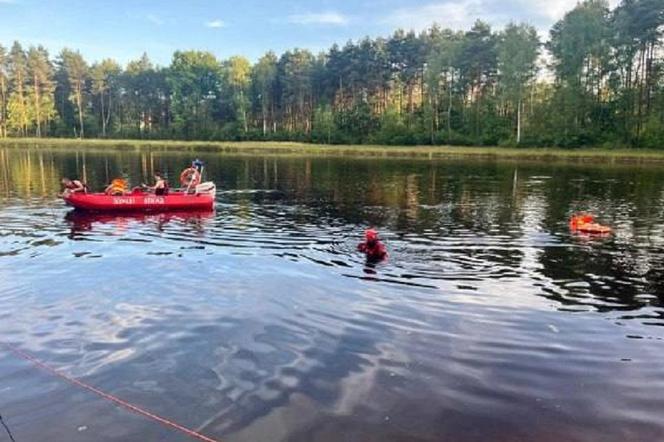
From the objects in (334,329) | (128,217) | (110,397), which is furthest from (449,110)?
(110,397)

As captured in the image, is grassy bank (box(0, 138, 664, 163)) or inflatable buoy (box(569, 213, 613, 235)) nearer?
inflatable buoy (box(569, 213, 613, 235))

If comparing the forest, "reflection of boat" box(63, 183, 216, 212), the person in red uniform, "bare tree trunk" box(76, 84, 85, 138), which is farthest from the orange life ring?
"bare tree trunk" box(76, 84, 85, 138)

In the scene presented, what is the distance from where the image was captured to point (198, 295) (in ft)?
45.5

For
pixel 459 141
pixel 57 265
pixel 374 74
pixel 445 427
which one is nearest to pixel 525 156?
pixel 459 141

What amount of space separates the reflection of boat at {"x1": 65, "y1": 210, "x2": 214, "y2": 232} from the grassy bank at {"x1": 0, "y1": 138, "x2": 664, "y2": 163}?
51.4 meters

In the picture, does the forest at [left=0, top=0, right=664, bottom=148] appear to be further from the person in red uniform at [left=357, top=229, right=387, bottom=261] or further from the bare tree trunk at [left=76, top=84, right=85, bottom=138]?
the person in red uniform at [left=357, top=229, right=387, bottom=261]

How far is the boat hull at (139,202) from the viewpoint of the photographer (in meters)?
26.9

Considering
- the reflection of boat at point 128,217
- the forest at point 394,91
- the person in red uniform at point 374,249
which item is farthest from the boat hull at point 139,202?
the forest at point 394,91

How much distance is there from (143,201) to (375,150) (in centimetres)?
5723

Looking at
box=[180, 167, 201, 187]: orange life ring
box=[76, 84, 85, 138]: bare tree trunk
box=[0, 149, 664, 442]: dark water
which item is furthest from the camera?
box=[76, 84, 85, 138]: bare tree trunk

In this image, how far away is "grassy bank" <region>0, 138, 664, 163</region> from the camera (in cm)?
6525

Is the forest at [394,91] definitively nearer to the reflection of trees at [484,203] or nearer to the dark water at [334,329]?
the reflection of trees at [484,203]

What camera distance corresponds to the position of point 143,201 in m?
27.7

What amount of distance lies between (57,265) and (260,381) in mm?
10511
